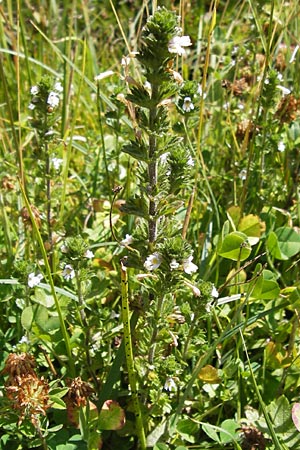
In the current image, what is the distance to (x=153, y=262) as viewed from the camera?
1470mm

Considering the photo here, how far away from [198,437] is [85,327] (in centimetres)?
50

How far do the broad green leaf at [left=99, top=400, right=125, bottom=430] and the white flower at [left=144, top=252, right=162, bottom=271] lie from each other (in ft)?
1.59

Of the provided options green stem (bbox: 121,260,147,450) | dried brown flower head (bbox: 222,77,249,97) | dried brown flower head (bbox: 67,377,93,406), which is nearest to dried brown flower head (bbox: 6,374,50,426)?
dried brown flower head (bbox: 67,377,93,406)

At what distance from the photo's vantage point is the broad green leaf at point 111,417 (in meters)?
1.68

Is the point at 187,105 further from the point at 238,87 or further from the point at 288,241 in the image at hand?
the point at 238,87

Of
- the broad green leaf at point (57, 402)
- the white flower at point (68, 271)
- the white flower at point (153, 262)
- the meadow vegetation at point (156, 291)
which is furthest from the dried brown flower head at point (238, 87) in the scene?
the broad green leaf at point (57, 402)

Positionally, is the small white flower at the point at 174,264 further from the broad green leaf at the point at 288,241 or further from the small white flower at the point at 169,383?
the broad green leaf at the point at 288,241

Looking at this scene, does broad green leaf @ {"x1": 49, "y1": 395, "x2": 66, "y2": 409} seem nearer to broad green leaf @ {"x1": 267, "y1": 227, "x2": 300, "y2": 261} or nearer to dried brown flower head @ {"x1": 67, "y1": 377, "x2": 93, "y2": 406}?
dried brown flower head @ {"x1": 67, "y1": 377, "x2": 93, "y2": 406}

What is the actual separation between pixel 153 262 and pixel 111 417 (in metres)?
0.52

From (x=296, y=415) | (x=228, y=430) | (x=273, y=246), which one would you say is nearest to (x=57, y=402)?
(x=228, y=430)

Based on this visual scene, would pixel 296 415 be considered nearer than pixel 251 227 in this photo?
Yes

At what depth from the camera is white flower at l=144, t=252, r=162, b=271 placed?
1454 millimetres

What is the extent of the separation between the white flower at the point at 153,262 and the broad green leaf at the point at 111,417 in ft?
1.59

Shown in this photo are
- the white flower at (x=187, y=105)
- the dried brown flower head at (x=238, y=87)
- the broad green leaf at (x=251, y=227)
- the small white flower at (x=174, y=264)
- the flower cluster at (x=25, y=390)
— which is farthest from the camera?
the dried brown flower head at (x=238, y=87)
